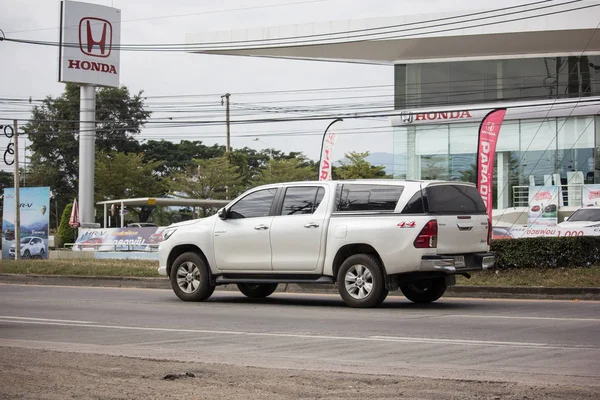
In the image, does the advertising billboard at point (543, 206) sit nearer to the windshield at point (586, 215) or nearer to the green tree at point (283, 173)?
the windshield at point (586, 215)

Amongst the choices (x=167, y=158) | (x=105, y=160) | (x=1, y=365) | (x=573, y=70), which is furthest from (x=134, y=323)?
(x=167, y=158)

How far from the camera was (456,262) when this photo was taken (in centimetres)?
1336

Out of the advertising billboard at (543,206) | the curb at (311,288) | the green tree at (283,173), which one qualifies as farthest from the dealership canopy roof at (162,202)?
the curb at (311,288)

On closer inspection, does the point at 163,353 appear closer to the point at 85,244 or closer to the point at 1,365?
the point at 1,365

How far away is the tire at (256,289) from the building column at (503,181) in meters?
30.5

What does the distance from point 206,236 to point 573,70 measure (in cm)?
3474

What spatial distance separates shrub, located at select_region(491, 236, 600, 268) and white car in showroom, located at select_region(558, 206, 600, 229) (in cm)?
1572

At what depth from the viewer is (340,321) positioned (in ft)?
38.3

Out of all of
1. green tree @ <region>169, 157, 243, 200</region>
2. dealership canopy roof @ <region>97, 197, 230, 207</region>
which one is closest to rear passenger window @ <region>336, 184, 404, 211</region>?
dealership canopy roof @ <region>97, 197, 230, 207</region>

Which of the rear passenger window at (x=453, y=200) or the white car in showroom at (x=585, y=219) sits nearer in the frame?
the rear passenger window at (x=453, y=200)

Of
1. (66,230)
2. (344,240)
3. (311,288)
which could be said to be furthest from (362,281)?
(66,230)

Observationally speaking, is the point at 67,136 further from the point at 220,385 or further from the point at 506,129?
the point at 220,385

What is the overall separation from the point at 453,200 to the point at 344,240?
6.04 ft

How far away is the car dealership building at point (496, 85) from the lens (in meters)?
43.4
